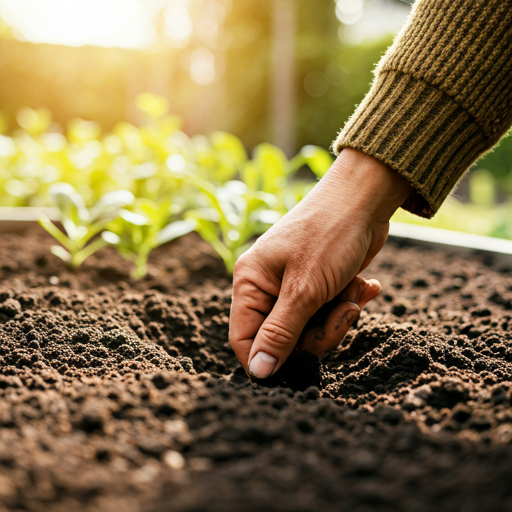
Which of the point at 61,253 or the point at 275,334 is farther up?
the point at 275,334

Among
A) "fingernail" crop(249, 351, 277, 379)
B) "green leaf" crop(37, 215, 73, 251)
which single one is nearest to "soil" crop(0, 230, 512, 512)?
"fingernail" crop(249, 351, 277, 379)

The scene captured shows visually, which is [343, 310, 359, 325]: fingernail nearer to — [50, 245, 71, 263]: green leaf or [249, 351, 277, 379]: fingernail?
[249, 351, 277, 379]: fingernail

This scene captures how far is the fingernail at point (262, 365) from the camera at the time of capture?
3.53ft

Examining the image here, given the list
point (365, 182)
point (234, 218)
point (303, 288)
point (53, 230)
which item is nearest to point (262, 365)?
point (303, 288)

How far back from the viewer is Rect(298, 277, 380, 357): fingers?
119 cm

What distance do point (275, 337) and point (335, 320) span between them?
21 cm

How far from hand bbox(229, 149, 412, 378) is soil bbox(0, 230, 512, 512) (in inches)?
4.0

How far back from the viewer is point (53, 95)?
10.8 meters

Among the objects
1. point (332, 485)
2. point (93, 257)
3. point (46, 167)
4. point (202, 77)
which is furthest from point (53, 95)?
point (332, 485)

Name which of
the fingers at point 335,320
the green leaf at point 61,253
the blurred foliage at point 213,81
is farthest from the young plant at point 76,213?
the blurred foliage at point 213,81

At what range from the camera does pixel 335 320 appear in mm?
1192

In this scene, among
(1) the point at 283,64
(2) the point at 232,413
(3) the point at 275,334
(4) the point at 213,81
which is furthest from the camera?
(4) the point at 213,81

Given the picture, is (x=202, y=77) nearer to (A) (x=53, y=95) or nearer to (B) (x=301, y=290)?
(A) (x=53, y=95)

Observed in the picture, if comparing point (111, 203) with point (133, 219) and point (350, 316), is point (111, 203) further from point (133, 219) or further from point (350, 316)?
point (350, 316)
